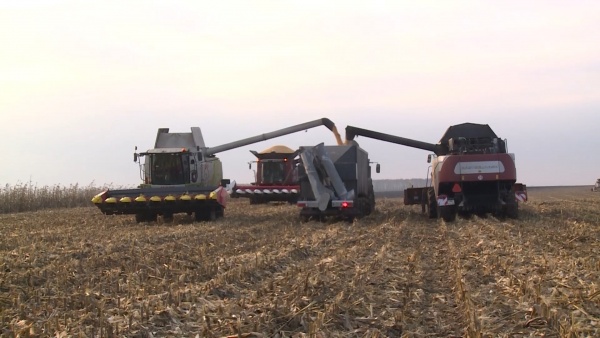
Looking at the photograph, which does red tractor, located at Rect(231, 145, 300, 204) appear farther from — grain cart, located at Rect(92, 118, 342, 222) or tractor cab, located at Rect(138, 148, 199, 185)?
tractor cab, located at Rect(138, 148, 199, 185)

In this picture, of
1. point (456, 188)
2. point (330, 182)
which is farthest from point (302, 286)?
point (456, 188)

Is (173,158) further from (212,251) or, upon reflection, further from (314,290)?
(314,290)

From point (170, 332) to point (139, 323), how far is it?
0.33m

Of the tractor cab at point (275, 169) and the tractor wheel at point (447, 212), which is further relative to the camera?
the tractor cab at point (275, 169)

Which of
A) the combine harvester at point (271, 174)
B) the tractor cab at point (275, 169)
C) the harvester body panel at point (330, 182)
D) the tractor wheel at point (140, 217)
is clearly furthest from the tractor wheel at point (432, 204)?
the tractor cab at point (275, 169)

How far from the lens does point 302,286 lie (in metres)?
7.23

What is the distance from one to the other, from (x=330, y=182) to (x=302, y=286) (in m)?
12.4

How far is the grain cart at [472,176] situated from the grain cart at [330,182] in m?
2.60

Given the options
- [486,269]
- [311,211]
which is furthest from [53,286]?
[311,211]

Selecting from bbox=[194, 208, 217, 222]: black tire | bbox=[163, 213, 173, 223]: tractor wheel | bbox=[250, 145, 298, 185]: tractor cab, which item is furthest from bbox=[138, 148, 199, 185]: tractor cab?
bbox=[250, 145, 298, 185]: tractor cab

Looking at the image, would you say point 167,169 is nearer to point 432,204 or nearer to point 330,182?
point 330,182

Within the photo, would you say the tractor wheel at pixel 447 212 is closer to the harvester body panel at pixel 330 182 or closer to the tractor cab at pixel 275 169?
the harvester body panel at pixel 330 182

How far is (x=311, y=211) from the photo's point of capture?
1934cm

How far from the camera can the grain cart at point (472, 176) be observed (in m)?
18.5
